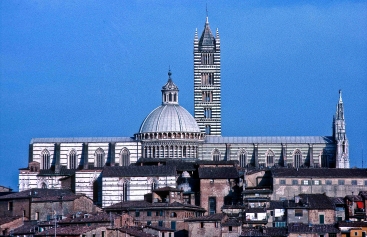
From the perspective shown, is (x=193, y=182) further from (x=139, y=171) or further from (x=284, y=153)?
(x=284, y=153)

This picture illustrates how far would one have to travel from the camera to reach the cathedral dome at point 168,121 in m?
111

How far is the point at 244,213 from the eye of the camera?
301 feet

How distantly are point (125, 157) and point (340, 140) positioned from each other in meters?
18.7

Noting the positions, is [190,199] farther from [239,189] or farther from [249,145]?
[249,145]

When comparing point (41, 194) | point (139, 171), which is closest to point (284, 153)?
point (139, 171)

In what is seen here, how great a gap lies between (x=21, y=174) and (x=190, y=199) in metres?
17.1

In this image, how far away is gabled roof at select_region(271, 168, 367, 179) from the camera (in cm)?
9925

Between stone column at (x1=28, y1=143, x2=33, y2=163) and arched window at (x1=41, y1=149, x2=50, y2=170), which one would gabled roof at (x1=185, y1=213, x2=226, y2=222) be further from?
stone column at (x1=28, y1=143, x2=33, y2=163)

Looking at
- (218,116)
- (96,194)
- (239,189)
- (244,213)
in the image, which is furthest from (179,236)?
(218,116)

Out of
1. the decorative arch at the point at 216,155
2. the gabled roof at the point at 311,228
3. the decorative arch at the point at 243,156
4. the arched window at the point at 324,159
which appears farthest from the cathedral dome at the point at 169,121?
the gabled roof at the point at 311,228

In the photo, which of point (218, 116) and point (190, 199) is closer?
point (190, 199)

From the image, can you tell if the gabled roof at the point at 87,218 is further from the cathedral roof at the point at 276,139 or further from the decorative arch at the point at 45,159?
the cathedral roof at the point at 276,139

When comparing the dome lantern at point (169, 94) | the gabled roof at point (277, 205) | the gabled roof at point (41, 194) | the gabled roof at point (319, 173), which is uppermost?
the dome lantern at point (169, 94)

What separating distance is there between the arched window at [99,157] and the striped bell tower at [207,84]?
14.7 metres
